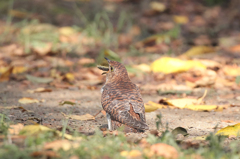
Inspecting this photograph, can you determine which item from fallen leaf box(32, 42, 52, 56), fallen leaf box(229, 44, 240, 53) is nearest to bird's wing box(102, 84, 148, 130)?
fallen leaf box(32, 42, 52, 56)

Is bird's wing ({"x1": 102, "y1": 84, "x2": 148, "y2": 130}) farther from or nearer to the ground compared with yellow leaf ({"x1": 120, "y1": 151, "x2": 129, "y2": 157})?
farther from the ground

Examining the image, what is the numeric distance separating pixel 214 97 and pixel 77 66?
2.61 metres

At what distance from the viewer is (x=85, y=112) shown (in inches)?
138

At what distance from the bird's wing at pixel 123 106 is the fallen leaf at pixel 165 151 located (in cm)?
51

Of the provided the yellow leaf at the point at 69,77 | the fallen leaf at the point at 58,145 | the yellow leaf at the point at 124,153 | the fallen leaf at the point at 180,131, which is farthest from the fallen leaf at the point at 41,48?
the yellow leaf at the point at 124,153

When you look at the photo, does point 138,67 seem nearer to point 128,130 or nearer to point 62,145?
point 128,130

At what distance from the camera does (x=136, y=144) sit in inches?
94.4

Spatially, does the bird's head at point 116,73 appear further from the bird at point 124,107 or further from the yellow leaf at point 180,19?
the yellow leaf at point 180,19

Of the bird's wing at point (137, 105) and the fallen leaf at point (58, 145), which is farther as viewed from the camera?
the bird's wing at point (137, 105)

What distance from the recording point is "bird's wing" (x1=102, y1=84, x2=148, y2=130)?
2635 mm

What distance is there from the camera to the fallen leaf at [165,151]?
201 cm

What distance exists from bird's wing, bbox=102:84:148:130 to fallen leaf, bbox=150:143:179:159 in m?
0.51

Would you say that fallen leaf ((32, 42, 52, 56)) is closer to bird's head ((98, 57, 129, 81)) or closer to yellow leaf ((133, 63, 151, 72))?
yellow leaf ((133, 63, 151, 72))

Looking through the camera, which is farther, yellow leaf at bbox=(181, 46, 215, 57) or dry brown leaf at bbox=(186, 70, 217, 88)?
yellow leaf at bbox=(181, 46, 215, 57)
